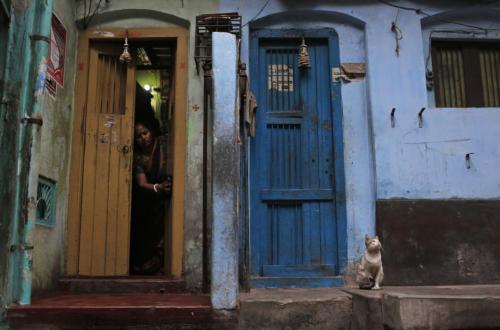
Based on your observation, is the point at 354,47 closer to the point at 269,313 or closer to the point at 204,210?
the point at 204,210

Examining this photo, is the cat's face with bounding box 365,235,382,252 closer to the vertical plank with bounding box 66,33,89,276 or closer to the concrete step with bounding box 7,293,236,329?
the concrete step with bounding box 7,293,236,329

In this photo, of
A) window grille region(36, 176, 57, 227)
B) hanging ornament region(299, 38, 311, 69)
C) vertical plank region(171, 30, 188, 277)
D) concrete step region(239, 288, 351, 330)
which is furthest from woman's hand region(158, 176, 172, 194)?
hanging ornament region(299, 38, 311, 69)

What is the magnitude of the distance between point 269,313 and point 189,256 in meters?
1.41

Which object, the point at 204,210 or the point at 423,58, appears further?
the point at 423,58

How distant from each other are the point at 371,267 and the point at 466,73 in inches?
117

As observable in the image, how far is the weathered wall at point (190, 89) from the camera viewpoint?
567 centimetres

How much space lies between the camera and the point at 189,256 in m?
5.66

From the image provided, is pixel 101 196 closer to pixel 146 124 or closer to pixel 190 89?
pixel 146 124

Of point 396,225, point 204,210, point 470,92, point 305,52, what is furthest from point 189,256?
point 470,92

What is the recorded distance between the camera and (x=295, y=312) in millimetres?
4617

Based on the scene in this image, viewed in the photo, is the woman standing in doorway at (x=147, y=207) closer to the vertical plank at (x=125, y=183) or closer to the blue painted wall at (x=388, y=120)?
the vertical plank at (x=125, y=183)

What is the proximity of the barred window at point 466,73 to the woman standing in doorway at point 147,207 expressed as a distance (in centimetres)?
359

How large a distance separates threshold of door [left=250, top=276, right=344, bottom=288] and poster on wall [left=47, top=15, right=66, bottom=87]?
311cm

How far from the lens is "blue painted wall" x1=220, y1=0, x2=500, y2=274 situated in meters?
5.91
